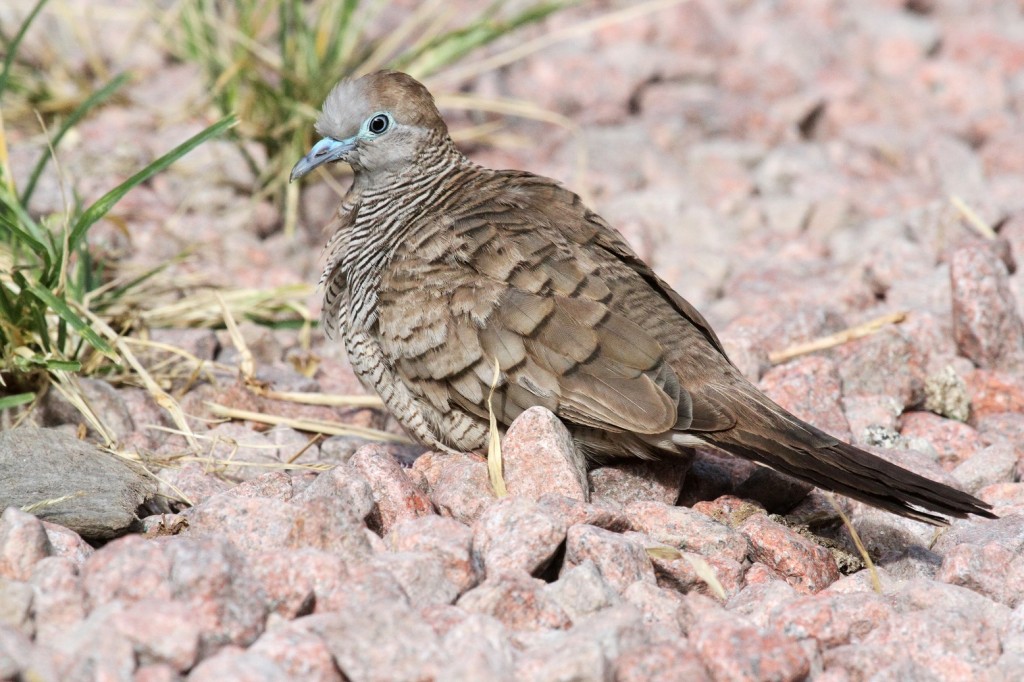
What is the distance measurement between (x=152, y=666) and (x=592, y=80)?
5.87 m

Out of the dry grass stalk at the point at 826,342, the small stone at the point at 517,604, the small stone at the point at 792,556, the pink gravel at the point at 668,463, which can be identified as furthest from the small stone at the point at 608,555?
the dry grass stalk at the point at 826,342

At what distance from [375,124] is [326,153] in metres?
0.22

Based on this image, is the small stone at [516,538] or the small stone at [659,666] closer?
the small stone at [659,666]

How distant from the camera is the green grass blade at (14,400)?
414cm

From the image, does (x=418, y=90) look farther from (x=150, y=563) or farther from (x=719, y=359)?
(x=150, y=563)

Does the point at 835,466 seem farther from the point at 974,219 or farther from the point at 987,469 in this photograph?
the point at 974,219

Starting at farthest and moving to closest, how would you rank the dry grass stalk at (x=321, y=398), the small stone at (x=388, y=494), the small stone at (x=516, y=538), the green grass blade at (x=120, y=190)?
the dry grass stalk at (x=321, y=398) < the green grass blade at (x=120, y=190) < the small stone at (x=388, y=494) < the small stone at (x=516, y=538)

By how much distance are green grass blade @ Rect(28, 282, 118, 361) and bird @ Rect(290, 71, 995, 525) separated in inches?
32.6

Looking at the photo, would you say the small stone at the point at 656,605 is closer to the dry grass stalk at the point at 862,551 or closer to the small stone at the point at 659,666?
the small stone at the point at 659,666

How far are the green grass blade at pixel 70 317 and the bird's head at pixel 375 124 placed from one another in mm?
974

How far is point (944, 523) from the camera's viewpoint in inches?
134

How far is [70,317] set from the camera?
4055 mm

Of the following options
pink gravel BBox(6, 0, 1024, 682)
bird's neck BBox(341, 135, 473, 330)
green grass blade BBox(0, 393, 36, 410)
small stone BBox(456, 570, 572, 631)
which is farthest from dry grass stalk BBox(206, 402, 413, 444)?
small stone BBox(456, 570, 572, 631)

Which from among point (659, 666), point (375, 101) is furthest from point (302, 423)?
point (659, 666)
